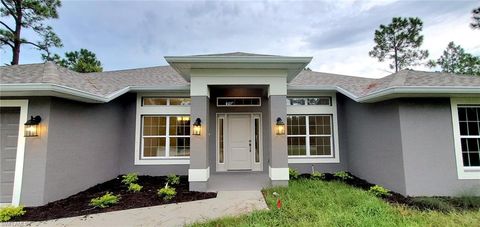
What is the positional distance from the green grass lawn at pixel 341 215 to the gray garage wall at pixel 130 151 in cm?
409

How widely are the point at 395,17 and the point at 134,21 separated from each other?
1855cm

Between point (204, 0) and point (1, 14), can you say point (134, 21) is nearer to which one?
point (204, 0)

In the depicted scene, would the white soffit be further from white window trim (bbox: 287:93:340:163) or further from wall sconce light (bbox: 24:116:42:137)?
wall sconce light (bbox: 24:116:42:137)

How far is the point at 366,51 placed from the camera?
18.0m

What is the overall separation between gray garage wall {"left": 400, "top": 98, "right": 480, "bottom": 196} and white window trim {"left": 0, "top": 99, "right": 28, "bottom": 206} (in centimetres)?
883

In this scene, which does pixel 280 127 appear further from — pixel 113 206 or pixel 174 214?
pixel 113 206

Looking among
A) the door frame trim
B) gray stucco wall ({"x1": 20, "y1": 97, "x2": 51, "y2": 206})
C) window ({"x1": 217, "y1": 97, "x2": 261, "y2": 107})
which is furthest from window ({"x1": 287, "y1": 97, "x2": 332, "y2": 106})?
gray stucco wall ({"x1": 20, "y1": 97, "x2": 51, "y2": 206})

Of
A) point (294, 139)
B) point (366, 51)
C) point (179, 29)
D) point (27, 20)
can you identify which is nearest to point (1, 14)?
point (27, 20)

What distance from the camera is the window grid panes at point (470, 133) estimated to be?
545cm

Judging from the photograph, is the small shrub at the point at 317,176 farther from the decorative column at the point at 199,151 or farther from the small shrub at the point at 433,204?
the decorative column at the point at 199,151

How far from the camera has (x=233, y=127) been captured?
8.08m

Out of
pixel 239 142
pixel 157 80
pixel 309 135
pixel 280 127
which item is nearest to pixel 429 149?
pixel 309 135

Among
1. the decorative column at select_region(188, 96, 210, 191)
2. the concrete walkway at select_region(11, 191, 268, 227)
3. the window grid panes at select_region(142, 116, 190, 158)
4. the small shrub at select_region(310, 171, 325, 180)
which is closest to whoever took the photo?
the concrete walkway at select_region(11, 191, 268, 227)

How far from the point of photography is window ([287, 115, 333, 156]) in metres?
7.96
